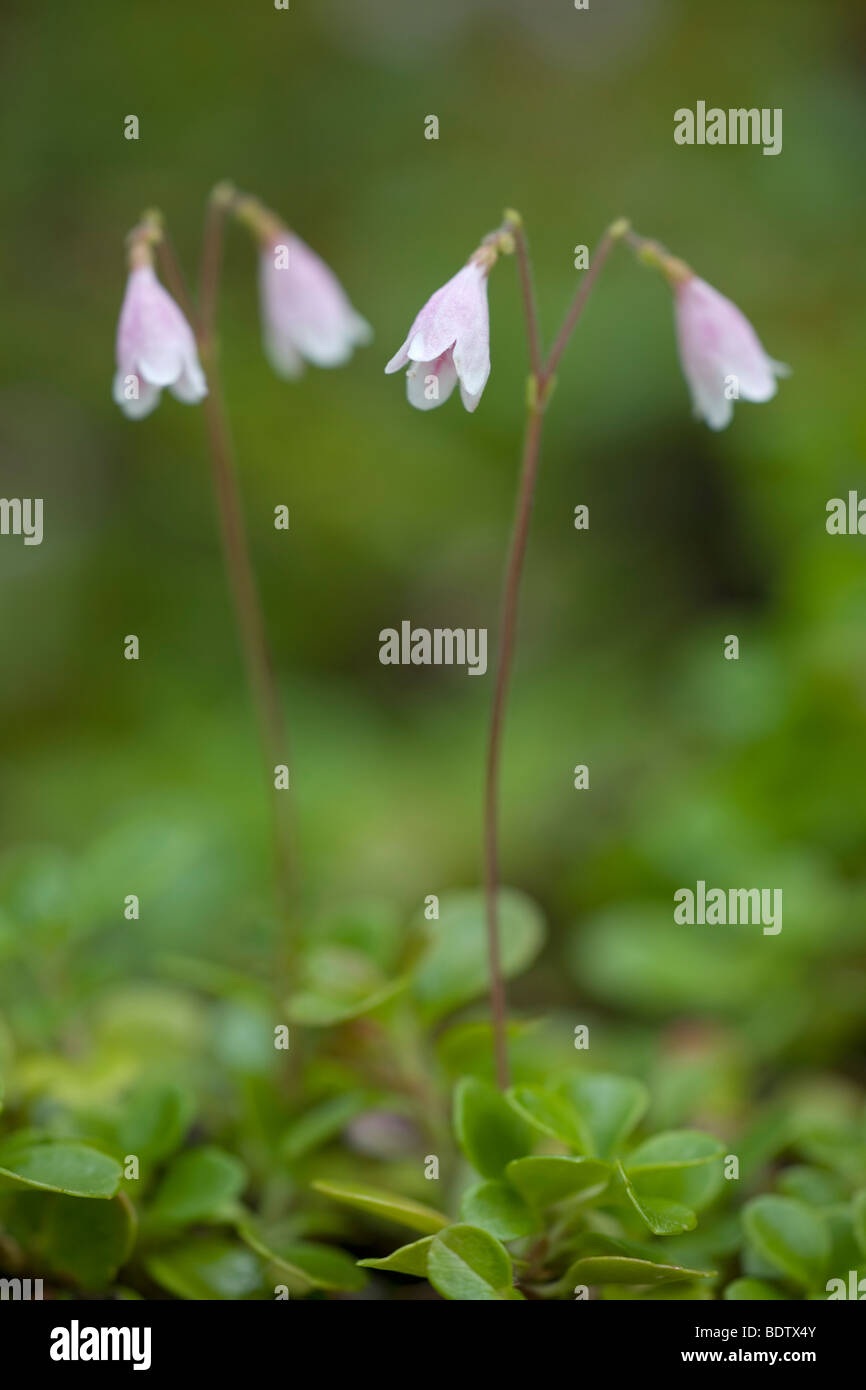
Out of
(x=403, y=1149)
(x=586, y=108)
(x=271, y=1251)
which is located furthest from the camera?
(x=586, y=108)

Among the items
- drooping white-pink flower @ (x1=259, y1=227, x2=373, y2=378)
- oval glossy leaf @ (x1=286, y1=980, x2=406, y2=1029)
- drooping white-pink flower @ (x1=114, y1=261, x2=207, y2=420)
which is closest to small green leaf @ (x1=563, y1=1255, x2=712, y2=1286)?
oval glossy leaf @ (x1=286, y1=980, x2=406, y2=1029)

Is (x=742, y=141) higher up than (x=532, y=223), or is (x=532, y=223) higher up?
(x=742, y=141)

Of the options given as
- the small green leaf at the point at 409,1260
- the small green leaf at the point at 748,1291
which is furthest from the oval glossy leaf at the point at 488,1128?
the small green leaf at the point at 748,1291

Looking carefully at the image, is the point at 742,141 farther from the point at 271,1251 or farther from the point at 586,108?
the point at 271,1251

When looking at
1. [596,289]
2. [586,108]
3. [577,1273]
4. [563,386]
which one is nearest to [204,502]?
[563,386]

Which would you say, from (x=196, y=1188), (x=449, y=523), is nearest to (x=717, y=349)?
(x=196, y=1188)

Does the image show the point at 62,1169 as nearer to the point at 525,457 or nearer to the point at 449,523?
the point at 525,457
